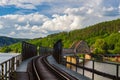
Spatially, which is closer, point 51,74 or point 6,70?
point 6,70

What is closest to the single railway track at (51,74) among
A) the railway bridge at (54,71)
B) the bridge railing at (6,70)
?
the railway bridge at (54,71)

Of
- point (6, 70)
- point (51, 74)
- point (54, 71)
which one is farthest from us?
point (54, 71)

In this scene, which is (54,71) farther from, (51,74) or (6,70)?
(6,70)

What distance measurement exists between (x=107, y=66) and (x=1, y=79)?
6.47 m

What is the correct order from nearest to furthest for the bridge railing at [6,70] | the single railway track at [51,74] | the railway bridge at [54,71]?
the bridge railing at [6,70]
the railway bridge at [54,71]
the single railway track at [51,74]

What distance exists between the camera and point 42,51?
449 feet

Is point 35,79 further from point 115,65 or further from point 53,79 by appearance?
point 115,65

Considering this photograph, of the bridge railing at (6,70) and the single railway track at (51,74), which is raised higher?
the bridge railing at (6,70)

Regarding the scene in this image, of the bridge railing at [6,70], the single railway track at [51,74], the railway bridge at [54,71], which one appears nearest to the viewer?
the bridge railing at [6,70]

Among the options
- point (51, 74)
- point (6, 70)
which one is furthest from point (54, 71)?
point (6, 70)

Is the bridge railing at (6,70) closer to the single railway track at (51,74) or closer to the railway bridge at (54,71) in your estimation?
the railway bridge at (54,71)

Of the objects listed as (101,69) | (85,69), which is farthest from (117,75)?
(85,69)

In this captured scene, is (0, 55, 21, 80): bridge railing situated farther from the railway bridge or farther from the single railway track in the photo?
the single railway track

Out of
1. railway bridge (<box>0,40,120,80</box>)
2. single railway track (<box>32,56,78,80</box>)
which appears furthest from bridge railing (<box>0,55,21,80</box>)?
single railway track (<box>32,56,78,80</box>)
